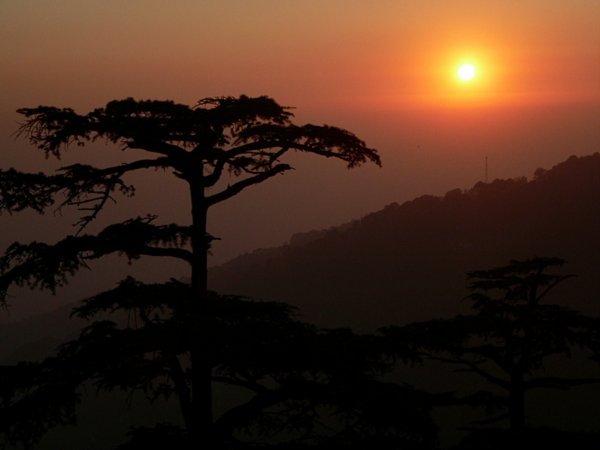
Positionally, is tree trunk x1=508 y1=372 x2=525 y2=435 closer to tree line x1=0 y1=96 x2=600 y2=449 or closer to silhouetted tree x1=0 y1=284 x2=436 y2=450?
tree line x1=0 y1=96 x2=600 y2=449

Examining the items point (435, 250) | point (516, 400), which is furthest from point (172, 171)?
point (435, 250)

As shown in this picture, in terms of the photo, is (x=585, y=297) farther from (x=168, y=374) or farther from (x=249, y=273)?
(x=168, y=374)

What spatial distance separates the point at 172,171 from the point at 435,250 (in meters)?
151

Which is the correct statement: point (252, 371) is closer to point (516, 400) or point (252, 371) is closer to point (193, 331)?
point (193, 331)

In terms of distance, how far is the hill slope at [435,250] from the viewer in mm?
140625

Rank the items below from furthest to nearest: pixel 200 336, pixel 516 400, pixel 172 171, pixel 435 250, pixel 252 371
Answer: pixel 435 250 → pixel 516 400 → pixel 172 171 → pixel 252 371 → pixel 200 336

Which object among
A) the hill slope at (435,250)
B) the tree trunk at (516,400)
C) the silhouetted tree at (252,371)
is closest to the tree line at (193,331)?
the silhouetted tree at (252,371)

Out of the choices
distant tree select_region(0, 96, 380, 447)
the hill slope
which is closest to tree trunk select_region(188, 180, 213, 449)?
distant tree select_region(0, 96, 380, 447)

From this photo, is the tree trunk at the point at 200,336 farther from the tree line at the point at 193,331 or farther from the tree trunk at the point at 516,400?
the tree trunk at the point at 516,400

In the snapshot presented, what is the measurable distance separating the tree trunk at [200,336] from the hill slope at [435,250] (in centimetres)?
11810

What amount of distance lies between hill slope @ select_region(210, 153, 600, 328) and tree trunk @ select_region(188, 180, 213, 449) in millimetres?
118105

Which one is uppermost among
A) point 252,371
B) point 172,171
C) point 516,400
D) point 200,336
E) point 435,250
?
point 435,250

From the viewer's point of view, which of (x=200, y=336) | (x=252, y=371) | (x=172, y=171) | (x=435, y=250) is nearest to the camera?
Result: (x=200, y=336)

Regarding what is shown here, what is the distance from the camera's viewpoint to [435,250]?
16012 centimetres
